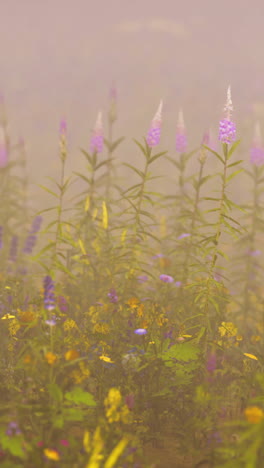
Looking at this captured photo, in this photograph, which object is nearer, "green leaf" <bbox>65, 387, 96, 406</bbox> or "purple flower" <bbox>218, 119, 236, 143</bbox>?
"green leaf" <bbox>65, 387, 96, 406</bbox>

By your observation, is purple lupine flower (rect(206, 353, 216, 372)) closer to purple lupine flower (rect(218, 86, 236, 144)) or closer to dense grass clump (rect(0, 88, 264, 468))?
dense grass clump (rect(0, 88, 264, 468))

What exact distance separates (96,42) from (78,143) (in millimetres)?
11819

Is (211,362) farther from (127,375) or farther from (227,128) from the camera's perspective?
(227,128)

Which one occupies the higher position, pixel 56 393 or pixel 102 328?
pixel 102 328

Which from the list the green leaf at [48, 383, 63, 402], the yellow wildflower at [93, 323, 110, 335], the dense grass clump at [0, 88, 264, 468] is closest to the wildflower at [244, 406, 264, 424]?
the dense grass clump at [0, 88, 264, 468]

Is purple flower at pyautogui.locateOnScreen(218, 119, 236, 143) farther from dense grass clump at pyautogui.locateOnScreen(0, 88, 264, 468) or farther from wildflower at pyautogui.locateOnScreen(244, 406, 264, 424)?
wildflower at pyautogui.locateOnScreen(244, 406, 264, 424)

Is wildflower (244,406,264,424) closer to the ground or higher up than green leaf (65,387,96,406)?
higher up

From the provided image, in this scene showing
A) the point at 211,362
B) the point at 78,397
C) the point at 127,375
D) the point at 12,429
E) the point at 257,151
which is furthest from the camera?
the point at 257,151

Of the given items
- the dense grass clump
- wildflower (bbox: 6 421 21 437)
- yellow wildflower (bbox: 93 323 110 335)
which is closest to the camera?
wildflower (bbox: 6 421 21 437)

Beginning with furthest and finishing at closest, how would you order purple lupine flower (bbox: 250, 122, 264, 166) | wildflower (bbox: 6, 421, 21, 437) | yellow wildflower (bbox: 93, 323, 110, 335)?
purple lupine flower (bbox: 250, 122, 264, 166)
yellow wildflower (bbox: 93, 323, 110, 335)
wildflower (bbox: 6, 421, 21, 437)

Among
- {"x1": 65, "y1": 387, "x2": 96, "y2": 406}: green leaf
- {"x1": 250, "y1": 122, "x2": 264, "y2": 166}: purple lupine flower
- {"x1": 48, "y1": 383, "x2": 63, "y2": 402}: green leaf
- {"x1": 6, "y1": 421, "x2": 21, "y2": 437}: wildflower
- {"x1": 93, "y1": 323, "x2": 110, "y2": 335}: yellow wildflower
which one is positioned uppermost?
{"x1": 250, "y1": 122, "x2": 264, "y2": 166}: purple lupine flower

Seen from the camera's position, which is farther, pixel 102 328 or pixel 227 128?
pixel 102 328

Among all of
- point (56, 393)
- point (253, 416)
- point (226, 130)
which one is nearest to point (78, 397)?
point (56, 393)

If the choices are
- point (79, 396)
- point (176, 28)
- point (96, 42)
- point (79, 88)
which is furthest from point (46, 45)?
point (79, 396)
